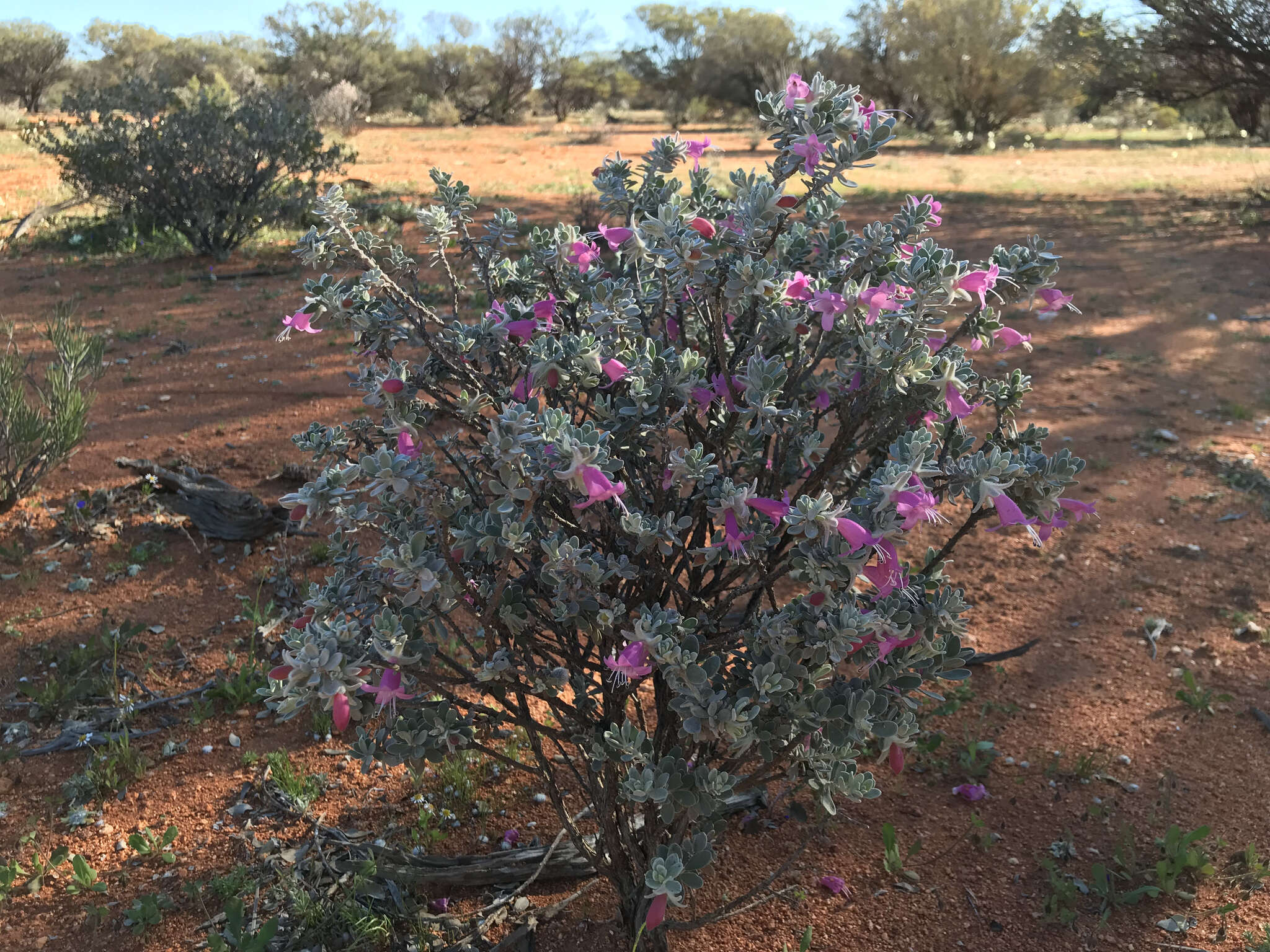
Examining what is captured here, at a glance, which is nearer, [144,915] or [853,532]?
[853,532]

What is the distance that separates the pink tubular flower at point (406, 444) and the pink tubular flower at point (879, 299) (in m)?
0.78

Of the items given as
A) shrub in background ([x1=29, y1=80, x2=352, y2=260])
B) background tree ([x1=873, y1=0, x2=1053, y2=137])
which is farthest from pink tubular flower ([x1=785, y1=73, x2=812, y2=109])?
background tree ([x1=873, y1=0, x2=1053, y2=137])

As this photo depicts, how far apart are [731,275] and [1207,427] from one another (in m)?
4.58

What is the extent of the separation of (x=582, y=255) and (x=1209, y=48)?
12.7 metres

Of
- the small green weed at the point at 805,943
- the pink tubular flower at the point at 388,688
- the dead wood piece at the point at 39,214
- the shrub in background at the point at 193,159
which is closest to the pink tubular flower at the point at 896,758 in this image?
the small green weed at the point at 805,943

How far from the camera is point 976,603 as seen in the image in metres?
3.58

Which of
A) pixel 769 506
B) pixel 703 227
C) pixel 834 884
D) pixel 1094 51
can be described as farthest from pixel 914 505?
pixel 1094 51

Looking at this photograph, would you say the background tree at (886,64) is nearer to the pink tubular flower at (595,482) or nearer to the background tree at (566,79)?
the background tree at (566,79)

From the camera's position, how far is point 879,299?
155 centimetres

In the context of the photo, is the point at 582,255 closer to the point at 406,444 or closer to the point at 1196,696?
the point at 406,444

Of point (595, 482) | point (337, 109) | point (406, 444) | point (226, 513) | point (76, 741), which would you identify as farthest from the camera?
point (337, 109)

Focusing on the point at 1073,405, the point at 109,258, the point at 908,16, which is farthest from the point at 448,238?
the point at 908,16

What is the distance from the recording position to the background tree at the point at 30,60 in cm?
2469

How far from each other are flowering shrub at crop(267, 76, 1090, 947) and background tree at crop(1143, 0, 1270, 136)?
11.7m
